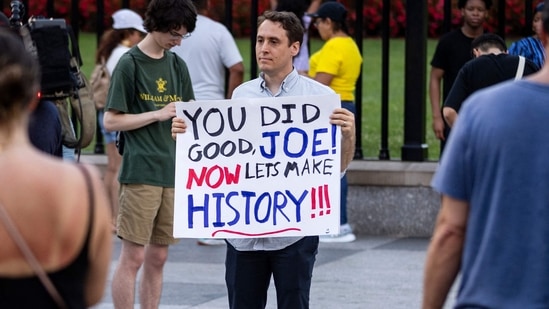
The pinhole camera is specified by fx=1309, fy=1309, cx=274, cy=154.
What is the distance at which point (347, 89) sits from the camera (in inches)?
421

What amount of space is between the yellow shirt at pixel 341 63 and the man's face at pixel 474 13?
38.7 inches

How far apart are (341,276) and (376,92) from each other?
1042 centimetres

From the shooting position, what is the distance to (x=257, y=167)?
6.05 meters

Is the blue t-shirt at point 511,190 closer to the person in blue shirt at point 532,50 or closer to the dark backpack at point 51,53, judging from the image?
the dark backpack at point 51,53

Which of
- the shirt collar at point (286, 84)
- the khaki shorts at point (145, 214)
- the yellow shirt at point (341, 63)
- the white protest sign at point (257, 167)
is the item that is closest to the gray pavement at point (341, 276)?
the khaki shorts at point (145, 214)

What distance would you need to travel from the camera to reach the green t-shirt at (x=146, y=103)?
22.5 feet

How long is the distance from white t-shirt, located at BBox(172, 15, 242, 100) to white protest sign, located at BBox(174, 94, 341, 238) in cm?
415

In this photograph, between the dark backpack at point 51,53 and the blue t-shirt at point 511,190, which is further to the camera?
the dark backpack at point 51,53

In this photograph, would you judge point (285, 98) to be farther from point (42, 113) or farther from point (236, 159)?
point (42, 113)

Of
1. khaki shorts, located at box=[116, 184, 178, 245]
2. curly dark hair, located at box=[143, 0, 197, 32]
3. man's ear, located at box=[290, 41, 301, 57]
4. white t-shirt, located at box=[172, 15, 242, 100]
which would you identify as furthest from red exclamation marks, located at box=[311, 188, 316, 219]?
white t-shirt, located at box=[172, 15, 242, 100]

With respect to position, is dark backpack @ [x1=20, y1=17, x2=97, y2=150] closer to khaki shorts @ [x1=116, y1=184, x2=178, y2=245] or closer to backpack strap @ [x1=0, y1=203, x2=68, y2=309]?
khaki shorts @ [x1=116, y1=184, x2=178, y2=245]

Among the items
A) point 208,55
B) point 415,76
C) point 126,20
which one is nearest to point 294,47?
point 208,55

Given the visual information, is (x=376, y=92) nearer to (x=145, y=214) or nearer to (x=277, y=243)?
(x=145, y=214)

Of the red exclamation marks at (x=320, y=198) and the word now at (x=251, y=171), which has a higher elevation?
the word now at (x=251, y=171)
